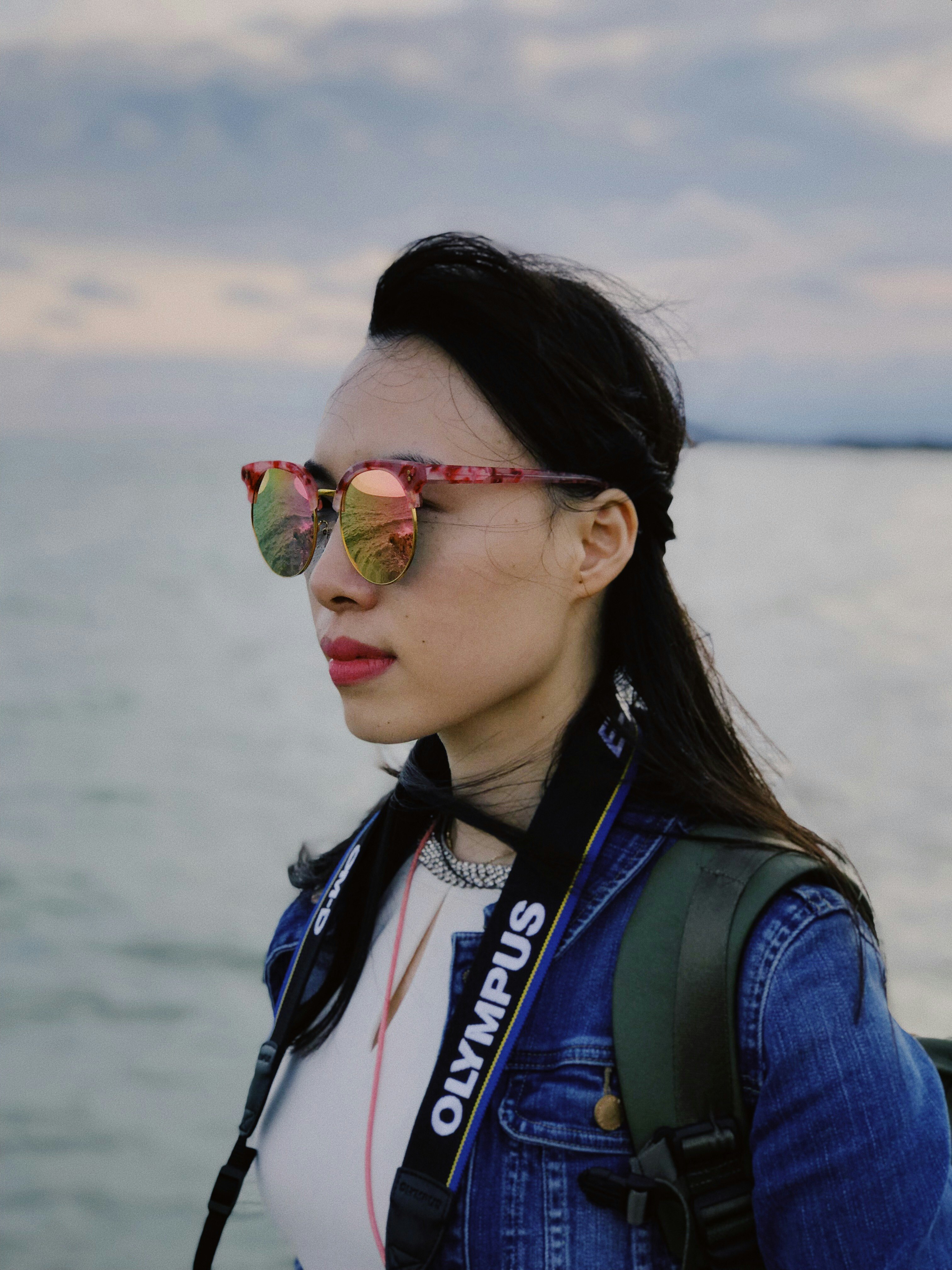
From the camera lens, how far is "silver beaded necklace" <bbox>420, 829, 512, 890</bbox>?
1706 mm

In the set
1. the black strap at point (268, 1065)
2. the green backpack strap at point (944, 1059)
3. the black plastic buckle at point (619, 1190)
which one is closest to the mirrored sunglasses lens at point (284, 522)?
the black strap at point (268, 1065)

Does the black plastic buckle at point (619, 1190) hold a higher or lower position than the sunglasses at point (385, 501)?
lower

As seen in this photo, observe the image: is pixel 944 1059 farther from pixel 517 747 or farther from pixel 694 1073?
pixel 517 747

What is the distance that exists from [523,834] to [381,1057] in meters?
0.36

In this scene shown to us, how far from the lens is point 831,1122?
1305 mm

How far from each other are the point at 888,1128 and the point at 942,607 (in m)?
20.8

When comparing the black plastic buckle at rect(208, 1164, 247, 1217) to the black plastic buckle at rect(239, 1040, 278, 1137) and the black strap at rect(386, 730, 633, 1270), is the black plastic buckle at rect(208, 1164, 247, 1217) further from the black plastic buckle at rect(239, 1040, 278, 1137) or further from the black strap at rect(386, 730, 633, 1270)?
the black strap at rect(386, 730, 633, 1270)

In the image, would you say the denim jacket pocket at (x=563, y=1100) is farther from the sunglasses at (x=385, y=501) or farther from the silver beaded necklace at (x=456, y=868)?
the sunglasses at (x=385, y=501)

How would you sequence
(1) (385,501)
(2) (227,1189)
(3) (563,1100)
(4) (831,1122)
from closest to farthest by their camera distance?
(4) (831,1122)
(3) (563,1100)
(1) (385,501)
(2) (227,1189)

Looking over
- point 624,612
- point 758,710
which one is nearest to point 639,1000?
point 624,612

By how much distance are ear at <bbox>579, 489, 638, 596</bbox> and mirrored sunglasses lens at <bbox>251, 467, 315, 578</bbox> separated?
388mm

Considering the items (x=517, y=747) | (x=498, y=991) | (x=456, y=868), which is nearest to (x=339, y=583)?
(x=517, y=747)

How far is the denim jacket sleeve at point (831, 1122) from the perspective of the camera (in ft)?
4.29

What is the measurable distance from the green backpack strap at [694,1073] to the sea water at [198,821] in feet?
1.47
